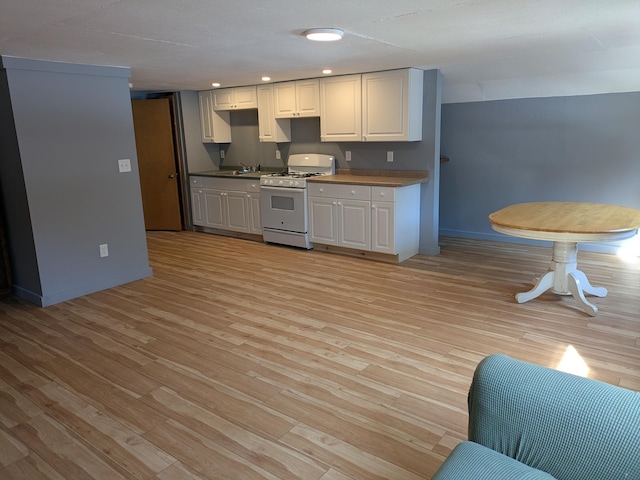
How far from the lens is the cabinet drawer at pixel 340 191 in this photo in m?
5.02

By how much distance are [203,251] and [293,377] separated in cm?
346

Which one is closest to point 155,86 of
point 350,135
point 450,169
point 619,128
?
point 350,135

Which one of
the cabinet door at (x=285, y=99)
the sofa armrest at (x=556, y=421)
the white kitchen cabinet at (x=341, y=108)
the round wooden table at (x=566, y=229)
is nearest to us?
Result: the sofa armrest at (x=556, y=421)

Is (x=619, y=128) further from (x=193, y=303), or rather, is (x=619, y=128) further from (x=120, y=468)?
(x=120, y=468)

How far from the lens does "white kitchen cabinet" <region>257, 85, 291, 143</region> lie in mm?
5988

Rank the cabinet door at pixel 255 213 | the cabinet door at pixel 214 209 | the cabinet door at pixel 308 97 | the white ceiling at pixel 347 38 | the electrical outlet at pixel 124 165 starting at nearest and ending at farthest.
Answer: the white ceiling at pixel 347 38 < the electrical outlet at pixel 124 165 < the cabinet door at pixel 308 97 < the cabinet door at pixel 255 213 < the cabinet door at pixel 214 209

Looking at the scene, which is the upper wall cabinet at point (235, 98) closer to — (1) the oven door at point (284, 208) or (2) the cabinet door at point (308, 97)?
(2) the cabinet door at point (308, 97)

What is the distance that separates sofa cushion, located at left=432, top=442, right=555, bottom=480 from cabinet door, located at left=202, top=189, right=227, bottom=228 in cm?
557

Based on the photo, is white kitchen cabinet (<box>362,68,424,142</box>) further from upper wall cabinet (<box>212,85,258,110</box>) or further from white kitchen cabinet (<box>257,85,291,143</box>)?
upper wall cabinet (<box>212,85,258,110</box>)

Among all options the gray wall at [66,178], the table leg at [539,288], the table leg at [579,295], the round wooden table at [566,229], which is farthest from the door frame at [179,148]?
the table leg at [579,295]

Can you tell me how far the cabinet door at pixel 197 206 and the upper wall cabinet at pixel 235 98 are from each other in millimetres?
1276

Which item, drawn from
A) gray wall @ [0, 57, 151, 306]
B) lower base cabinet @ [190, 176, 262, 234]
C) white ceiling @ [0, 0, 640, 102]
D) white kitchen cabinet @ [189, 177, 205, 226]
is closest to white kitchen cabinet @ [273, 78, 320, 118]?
white ceiling @ [0, 0, 640, 102]

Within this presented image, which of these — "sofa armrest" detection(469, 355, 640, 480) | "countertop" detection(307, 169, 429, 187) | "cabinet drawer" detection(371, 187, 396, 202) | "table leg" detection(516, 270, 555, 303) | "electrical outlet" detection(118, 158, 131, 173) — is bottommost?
"table leg" detection(516, 270, 555, 303)

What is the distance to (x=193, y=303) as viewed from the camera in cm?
399
